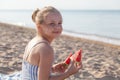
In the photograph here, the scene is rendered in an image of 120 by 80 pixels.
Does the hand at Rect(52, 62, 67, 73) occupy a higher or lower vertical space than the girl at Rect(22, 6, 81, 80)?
lower

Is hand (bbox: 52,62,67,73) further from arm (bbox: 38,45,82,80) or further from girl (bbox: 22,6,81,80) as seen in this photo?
arm (bbox: 38,45,82,80)

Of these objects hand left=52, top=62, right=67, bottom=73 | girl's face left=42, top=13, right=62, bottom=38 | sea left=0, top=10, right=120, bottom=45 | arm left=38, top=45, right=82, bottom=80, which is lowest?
sea left=0, top=10, right=120, bottom=45

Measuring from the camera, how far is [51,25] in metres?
2.56

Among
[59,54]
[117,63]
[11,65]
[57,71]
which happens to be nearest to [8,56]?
[11,65]

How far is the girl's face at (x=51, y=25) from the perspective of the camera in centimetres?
254

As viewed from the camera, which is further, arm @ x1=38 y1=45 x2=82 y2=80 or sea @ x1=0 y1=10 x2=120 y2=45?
sea @ x1=0 y1=10 x2=120 y2=45

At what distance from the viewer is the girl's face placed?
254cm

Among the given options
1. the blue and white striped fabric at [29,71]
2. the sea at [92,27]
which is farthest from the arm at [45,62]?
the sea at [92,27]

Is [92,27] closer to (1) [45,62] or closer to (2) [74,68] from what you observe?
(2) [74,68]

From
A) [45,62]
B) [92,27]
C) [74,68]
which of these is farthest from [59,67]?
[92,27]

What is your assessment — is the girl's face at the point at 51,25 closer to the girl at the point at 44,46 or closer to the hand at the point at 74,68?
the girl at the point at 44,46

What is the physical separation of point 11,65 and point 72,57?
2235 millimetres

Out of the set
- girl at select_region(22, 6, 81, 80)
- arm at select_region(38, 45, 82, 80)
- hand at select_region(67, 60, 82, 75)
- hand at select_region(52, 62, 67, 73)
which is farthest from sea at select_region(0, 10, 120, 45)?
arm at select_region(38, 45, 82, 80)

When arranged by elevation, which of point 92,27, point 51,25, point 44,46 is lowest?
point 92,27
